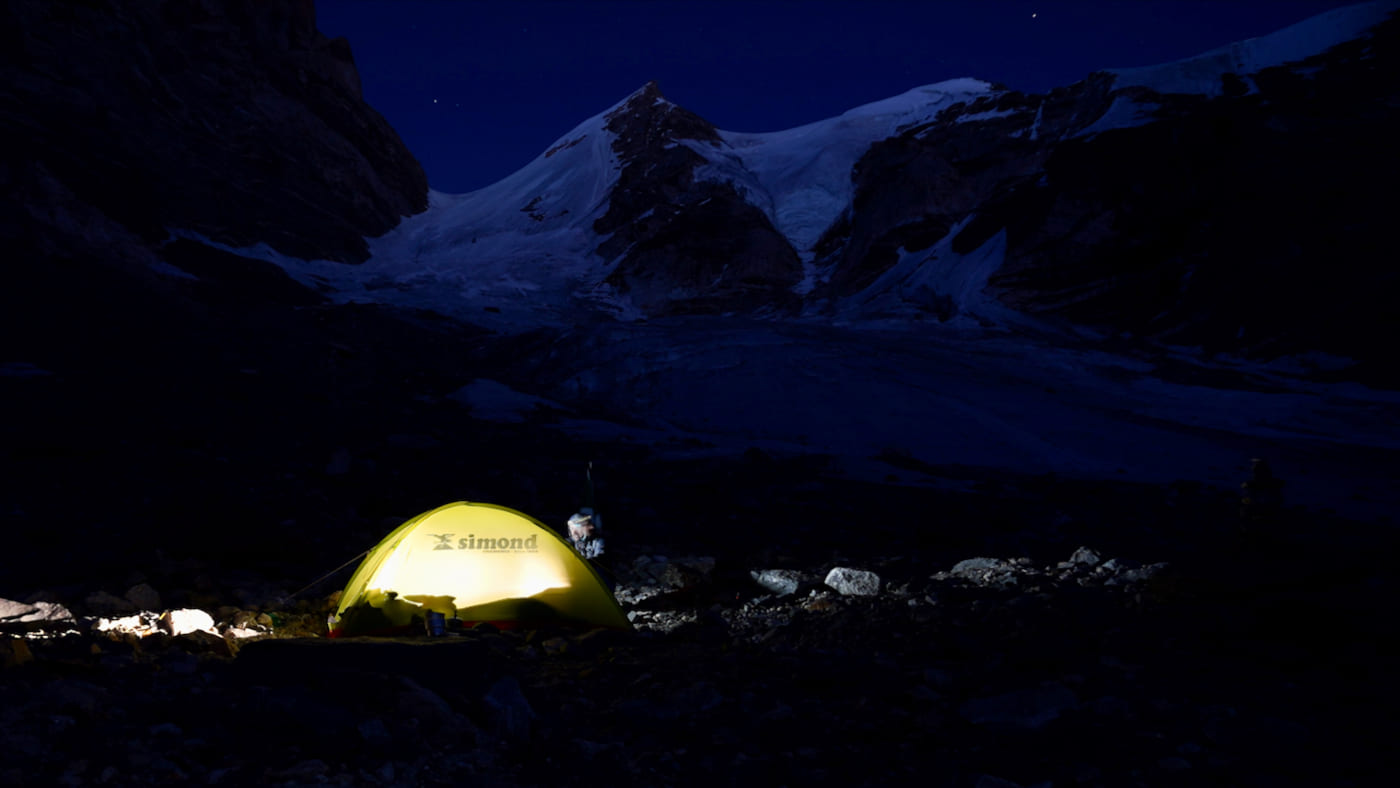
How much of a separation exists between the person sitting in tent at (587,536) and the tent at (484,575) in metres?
2.25

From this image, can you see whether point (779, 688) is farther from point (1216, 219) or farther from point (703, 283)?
point (703, 283)

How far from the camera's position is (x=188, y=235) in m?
51.0

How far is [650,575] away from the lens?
10.5 metres

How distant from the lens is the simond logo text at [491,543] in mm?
8758

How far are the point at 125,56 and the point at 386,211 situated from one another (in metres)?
21.6

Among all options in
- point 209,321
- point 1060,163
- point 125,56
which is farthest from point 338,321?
point 1060,163

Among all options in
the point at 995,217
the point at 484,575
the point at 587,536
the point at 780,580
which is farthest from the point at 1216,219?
the point at 484,575

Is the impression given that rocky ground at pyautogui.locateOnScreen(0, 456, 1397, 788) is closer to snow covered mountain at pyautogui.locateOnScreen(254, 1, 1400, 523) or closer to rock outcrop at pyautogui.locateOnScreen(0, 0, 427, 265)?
snow covered mountain at pyautogui.locateOnScreen(254, 1, 1400, 523)

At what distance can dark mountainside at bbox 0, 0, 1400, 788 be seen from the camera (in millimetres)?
4672

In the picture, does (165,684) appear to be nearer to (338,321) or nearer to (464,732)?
(464,732)

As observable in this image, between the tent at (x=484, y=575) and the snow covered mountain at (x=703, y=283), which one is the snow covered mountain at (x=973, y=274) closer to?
the snow covered mountain at (x=703, y=283)

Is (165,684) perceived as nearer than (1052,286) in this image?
Yes

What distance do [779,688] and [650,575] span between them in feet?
15.4

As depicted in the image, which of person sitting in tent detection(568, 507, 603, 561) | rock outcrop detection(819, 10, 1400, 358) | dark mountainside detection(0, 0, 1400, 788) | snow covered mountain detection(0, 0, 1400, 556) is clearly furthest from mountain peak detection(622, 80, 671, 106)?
person sitting in tent detection(568, 507, 603, 561)
